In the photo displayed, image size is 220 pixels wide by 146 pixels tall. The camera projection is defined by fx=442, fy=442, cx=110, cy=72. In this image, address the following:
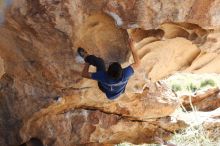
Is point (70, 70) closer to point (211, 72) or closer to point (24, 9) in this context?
point (24, 9)

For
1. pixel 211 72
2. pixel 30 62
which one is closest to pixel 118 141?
pixel 211 72

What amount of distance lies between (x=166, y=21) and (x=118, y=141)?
4.67 metres

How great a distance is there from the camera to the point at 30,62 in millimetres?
7633

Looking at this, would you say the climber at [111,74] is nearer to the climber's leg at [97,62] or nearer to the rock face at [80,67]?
the climber's leg at [97,62]

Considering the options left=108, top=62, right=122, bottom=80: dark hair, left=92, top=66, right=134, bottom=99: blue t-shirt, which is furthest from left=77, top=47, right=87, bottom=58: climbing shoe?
left=108, top=62, right=122, bottom=80: dark hair

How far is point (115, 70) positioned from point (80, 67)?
1386mm

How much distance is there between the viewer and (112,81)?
6441mm

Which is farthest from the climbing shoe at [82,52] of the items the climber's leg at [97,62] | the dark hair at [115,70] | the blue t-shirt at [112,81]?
the dark hair at [115,70]

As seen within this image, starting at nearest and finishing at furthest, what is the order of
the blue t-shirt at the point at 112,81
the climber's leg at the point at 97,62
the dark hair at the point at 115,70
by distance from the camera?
the dark hair at the point at 115,70 → the blue t-shirt at the point at 112,81 → the climber's leg at the point at 97,62

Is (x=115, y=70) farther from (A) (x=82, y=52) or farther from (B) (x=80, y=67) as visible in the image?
(B) (x=80, y=67)

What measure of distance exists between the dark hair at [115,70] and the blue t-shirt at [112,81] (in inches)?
2.8

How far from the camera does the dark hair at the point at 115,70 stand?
6351 mm

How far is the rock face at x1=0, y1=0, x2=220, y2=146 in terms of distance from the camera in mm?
6688

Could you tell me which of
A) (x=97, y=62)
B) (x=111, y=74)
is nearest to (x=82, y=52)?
(x=97, y=62)
